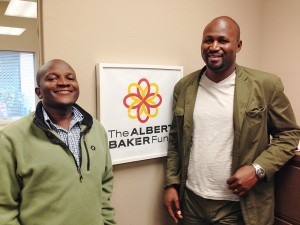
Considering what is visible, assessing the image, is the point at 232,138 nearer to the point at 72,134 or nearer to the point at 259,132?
the point at 259,132

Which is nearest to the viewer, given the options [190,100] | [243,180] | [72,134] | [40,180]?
[40,180]

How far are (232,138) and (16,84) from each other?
108cm

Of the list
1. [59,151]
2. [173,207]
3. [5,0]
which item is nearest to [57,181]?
[59,151]

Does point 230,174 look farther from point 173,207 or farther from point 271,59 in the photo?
point 271,59

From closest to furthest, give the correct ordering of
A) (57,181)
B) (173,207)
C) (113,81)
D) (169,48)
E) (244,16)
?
(57,181) < (113,81) < (173,207) < (169,48) < (244,16)

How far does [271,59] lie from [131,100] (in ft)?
3.68

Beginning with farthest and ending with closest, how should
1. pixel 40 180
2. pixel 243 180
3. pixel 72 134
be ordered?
pixel 243 180 → pixel 72 134 → pixel 40 180

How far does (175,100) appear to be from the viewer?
1.53 meters

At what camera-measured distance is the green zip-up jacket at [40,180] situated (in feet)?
3.02

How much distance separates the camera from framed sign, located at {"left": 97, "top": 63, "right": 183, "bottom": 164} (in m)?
1.36

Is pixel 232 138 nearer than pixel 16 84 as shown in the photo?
Yes

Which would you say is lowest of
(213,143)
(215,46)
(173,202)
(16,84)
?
(173,202)

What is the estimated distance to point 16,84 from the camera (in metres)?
1.39

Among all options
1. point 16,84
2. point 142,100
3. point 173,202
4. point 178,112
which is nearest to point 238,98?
point 178,112
